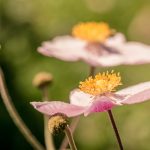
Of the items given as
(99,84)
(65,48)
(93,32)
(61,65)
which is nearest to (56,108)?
(99,84)

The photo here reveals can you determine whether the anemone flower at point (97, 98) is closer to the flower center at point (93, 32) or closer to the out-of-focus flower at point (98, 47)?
the out-of-focus flower at point (98, 47)

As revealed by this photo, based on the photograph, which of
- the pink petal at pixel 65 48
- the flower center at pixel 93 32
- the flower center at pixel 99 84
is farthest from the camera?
the flower center at pixel 93 32

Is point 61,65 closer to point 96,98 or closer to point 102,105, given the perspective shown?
point 96,98

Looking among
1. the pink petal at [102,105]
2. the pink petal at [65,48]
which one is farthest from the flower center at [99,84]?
the pink petal at [65,48]

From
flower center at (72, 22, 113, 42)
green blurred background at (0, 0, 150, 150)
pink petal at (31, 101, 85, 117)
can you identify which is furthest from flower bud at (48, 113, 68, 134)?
green blurred background at (0, 0, 150, 150)

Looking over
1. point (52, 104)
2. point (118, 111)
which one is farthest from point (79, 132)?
point (52, 104)

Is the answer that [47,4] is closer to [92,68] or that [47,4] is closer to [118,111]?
[118,111]
